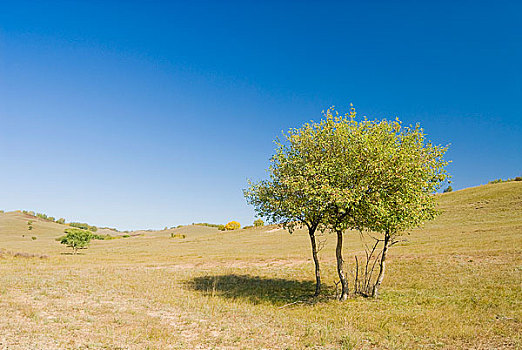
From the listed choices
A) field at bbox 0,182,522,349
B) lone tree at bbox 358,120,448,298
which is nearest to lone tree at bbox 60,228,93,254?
field at bbox 0,182,522,349

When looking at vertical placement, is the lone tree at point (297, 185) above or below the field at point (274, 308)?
above

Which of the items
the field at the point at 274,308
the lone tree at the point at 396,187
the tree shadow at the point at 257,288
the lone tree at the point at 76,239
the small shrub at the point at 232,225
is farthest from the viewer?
the small shrub at the point at 232,225

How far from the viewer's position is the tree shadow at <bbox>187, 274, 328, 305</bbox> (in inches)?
902

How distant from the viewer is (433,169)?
2170cm

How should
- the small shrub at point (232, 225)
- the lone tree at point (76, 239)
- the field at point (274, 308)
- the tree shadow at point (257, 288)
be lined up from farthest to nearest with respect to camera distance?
1. the small shrub at point (232, 225)
2. the lone tree at point (76, 239)
3. the tree shadow at point (257, 288)
4. the field at point (274, 308)

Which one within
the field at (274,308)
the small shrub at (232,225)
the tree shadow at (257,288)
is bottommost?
the tree shadow at (257,288)

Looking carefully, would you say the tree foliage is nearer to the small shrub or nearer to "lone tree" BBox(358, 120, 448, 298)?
"lone tree" BBox(358, 120, 448, 298)

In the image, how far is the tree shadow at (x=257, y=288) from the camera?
→ 75.2ft

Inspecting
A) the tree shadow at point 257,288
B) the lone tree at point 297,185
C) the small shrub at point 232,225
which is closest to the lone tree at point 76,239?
the tree shadow at point 257,288

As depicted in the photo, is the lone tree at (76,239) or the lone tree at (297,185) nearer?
the lone tree at (297,185)

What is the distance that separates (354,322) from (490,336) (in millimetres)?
5449

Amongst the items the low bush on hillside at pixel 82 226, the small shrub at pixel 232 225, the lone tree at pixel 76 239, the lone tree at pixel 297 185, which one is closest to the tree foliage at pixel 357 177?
the lone tree at pixel 297 185

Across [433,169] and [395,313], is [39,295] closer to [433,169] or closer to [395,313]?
[395,313]

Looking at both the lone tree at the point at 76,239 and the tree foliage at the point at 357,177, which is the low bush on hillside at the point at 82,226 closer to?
the lone tree at the point at 76,239
